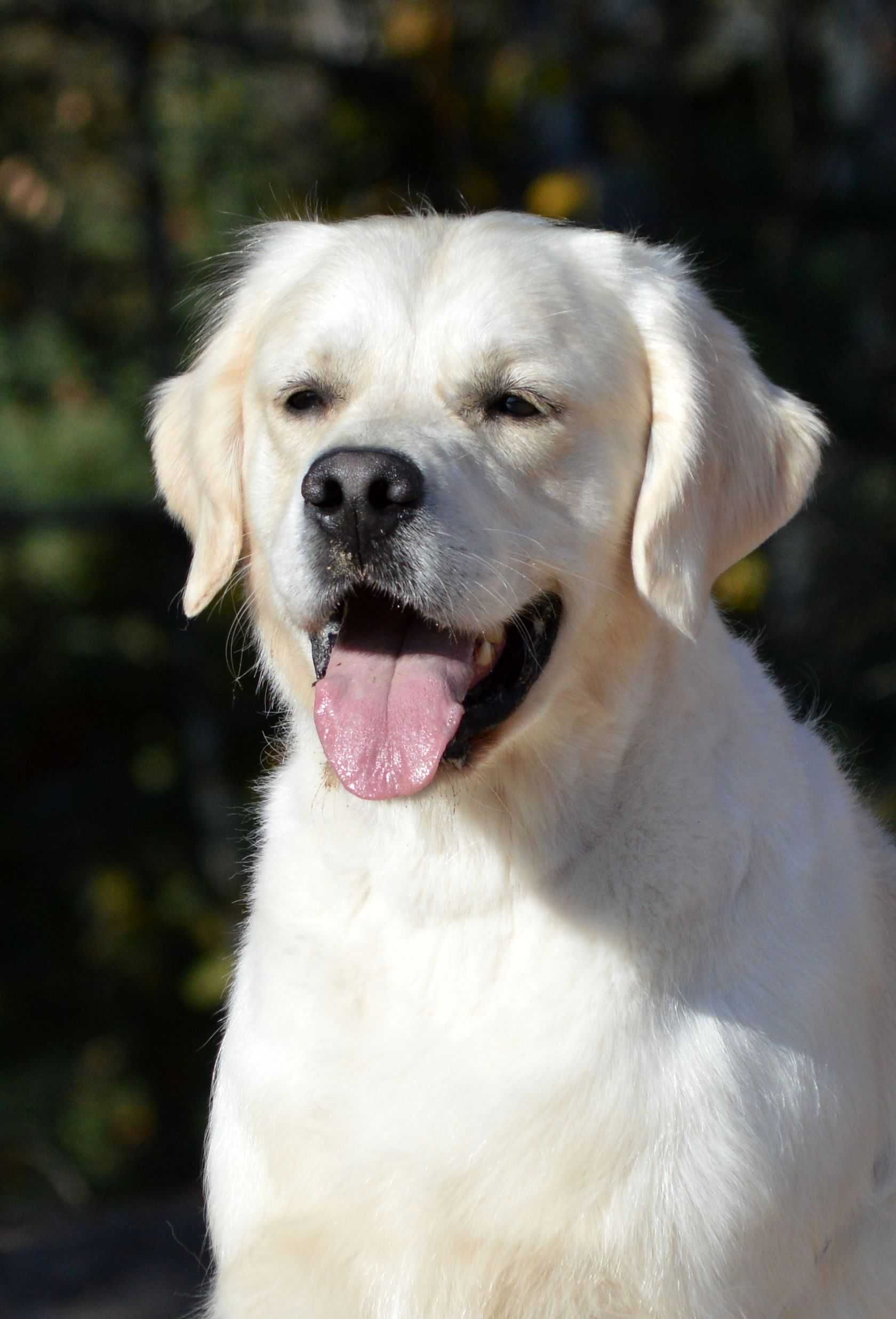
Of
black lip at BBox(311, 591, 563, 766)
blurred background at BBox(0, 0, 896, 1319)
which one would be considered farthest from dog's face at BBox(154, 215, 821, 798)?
blurred background at BBox(0, 0, 896, 1319)

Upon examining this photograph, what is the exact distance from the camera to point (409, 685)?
252 centimetres

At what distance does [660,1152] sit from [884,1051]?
60 cm

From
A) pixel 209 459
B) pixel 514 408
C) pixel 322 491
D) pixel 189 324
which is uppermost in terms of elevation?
pixel 514 408

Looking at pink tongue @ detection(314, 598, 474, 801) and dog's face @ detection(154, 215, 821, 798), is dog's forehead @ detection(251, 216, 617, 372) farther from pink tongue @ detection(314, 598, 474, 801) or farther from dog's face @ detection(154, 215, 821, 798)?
pink tongue @ detection(314, 598, 474, 801)

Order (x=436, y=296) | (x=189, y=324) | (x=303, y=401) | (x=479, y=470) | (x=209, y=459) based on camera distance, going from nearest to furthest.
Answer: (x=479, y=470), (x=436, y=296), (x=303, y=401), (x=209, y=459), (x=189, y=324)

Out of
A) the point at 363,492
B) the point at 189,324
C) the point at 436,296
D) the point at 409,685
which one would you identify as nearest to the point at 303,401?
the point at 436,296

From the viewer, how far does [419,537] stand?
8.11 ft

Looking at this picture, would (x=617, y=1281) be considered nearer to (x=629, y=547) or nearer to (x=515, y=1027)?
(x=515, y=1027)

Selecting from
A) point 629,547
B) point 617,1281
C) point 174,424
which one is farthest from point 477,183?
point 617,1281

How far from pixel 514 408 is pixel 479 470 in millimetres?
159

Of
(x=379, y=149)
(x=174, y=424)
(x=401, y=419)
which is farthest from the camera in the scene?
(x=379, y=149)

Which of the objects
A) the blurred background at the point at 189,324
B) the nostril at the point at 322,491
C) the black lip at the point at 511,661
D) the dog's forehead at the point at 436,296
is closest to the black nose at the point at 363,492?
the nostril at the point at 322,491

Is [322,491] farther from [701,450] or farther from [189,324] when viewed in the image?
[189,324]

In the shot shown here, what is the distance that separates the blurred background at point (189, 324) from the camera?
652cm
